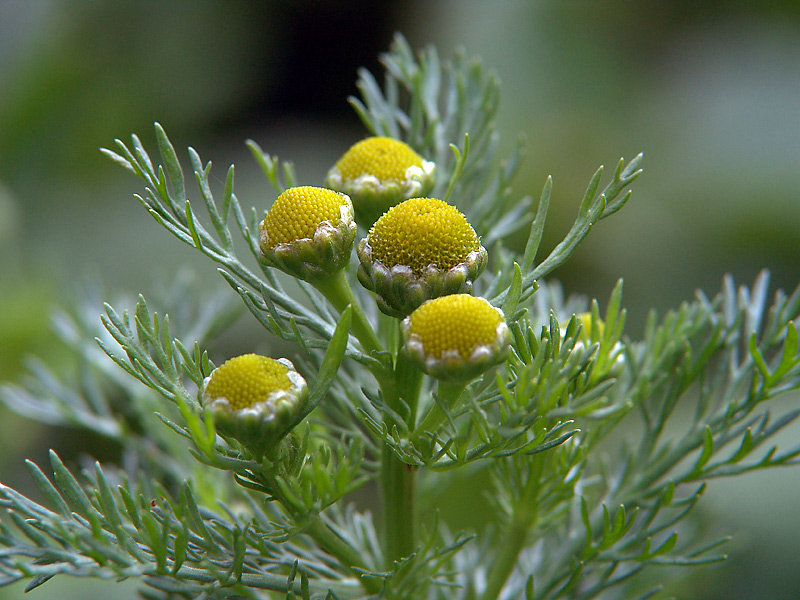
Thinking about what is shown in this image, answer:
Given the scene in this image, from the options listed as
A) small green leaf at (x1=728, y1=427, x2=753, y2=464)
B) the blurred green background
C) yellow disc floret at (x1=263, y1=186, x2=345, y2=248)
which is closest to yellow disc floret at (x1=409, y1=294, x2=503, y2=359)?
yellow disc floret at (x1=263, y1=186, x2=345, y2=248)

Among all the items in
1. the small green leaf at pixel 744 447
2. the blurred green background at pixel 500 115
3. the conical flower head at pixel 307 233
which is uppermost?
the blurred green background at pixel 500 115

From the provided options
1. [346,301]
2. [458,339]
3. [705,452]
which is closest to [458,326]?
[458,339]

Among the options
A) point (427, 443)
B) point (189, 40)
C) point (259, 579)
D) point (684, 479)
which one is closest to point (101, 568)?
point (259, 579)

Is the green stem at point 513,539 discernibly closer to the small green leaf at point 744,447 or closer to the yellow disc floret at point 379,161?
the small green leaf at point 744,447

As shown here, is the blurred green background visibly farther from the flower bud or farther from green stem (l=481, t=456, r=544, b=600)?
the flower bud

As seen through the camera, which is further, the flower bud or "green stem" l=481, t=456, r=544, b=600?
"green stem" l=481, t=456, r=544, b=600

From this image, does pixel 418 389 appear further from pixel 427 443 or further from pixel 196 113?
pixel 196 113

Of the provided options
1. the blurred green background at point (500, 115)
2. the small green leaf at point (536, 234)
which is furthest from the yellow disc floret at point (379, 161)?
the blurred green background at point (500, 115)
